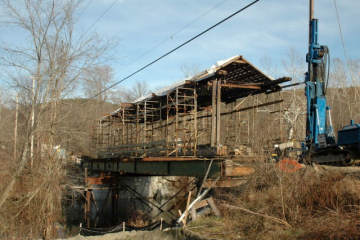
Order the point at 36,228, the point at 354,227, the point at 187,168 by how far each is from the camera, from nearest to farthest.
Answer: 1. the point at 354,227
2. the point at 187,168
3. the point at 36,228

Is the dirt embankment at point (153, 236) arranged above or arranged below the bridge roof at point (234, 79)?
below

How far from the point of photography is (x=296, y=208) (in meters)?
8.41

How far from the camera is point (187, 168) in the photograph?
44.7 feet

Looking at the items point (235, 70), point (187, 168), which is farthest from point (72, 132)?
point (235, 70)

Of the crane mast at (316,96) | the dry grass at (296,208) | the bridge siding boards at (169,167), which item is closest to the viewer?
the dry grass at (296,208)

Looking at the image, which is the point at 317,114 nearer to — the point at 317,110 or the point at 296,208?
the point at 317,110

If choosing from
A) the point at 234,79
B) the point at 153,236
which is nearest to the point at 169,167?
the point at 153,236

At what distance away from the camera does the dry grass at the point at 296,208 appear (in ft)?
23.1

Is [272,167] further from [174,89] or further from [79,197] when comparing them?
[79,197]

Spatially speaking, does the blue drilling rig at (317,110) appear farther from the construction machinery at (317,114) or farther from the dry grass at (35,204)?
the dry grass at (35,204)

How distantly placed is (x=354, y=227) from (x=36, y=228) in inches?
562

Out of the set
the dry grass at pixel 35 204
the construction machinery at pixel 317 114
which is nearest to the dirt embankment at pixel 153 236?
the dry grass at pixel 35 204

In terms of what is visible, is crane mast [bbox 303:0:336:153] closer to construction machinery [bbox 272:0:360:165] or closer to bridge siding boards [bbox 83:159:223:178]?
construction machinery [bbox 272:0:360:165]

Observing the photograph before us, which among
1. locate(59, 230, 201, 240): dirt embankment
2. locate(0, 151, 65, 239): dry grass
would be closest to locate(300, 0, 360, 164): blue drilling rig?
locate(59, 230, 201, 240): dirt embankment
